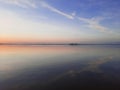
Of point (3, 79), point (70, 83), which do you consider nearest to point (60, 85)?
point (70, 83)

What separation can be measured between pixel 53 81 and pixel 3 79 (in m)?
4.00

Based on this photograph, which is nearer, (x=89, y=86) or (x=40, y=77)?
(x=89, y=86)

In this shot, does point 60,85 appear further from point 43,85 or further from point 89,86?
point 89,86

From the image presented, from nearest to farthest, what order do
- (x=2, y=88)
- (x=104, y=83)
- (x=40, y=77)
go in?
(x=2, y=88) → (x=104, y=83) → (x=40, y=77)

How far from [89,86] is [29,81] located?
4517 mm

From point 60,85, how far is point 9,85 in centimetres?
357

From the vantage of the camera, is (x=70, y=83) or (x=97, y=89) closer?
(x=97, y=89)

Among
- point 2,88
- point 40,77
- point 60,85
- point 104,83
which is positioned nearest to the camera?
point 2,88

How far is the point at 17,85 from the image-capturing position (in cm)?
1129

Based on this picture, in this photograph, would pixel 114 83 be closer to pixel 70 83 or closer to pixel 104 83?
pixel 104 83

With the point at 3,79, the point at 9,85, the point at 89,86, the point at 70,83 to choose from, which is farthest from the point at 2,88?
the point at 89,86

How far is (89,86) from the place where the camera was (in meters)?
11.2

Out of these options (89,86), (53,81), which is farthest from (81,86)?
(53,81)

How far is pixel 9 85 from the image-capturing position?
11203mm
